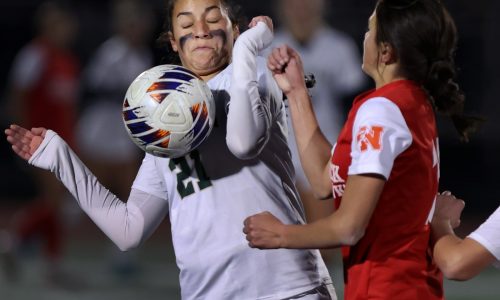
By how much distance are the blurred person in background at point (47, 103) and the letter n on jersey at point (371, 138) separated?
605 cm

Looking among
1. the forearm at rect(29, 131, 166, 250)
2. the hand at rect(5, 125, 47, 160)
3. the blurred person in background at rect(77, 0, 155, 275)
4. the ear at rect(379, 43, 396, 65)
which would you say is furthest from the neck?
the blurred person in background at rect(77, 0, 155, 275)

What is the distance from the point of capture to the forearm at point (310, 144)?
3232mm

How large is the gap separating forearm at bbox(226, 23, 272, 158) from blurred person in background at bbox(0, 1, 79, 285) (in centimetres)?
569

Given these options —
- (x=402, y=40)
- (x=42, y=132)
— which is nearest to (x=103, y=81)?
(x=42, y=132)

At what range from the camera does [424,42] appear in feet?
10.00

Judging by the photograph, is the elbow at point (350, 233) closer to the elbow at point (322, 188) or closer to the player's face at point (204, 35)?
the elbow at point (322, 188)

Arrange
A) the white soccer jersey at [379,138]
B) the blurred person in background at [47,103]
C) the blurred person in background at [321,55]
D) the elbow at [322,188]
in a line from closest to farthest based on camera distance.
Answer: the white soccer jersey at [379,138] < the elbow at [322,188] < the blurred person in background at [321,55] < the blurred person in background at [47,103]

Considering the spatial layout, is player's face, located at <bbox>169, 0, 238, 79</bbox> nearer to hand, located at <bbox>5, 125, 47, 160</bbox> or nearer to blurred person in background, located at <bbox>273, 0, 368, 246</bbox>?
hand, located at <bbox>5, 125, 47, 160</bbox>

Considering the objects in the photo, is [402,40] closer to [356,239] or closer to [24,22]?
[356,239]

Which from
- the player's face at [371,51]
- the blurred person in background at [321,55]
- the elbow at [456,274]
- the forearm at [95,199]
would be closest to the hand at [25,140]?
the forearm at [95,199]

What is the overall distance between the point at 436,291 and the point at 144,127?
1.00 metres

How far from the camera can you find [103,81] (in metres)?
9.24

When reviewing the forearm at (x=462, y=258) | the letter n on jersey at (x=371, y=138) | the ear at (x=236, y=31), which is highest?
the ear at (x=236, y=31)

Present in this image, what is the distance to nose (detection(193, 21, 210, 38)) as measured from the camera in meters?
3.46
